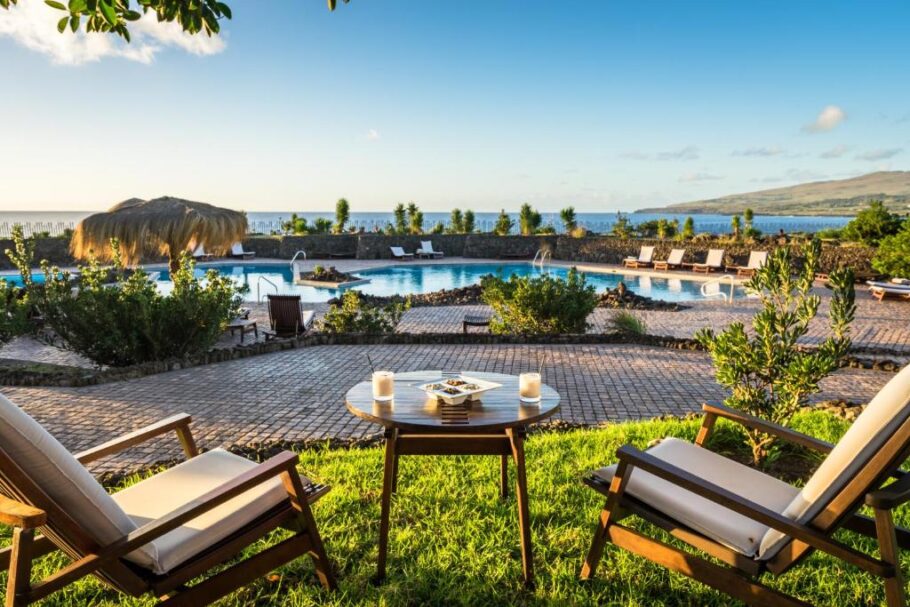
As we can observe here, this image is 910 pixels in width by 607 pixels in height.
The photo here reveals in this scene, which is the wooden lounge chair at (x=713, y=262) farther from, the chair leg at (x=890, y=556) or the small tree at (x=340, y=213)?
the chair leg at (x=890, y=556)

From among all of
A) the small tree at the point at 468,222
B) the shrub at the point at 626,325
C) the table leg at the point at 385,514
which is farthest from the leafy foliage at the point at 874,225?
the table leg at the point at 385,514

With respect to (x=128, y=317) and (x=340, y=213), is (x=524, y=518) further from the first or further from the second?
(x=340, y=213)

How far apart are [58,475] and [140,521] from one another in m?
0.50

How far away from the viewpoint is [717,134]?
35219 mm

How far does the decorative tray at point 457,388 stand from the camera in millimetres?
2357

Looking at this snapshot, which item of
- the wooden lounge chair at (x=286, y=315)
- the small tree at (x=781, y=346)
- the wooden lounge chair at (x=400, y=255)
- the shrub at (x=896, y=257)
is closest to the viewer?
the small tree at (x=781, y=346)

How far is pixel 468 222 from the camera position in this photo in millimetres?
25641

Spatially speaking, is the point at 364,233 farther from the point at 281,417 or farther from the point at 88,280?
the point at 281,417

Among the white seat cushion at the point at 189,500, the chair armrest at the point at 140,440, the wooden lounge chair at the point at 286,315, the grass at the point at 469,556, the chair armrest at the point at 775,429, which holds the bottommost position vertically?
the grass at the point at 469,556

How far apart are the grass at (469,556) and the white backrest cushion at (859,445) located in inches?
28.3

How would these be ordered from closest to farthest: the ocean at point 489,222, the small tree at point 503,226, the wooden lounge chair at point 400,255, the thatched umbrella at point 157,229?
the thatched umbrella at point 157,229 < the wooden lounge chair at point 400,255 < the small tree at point 503,226 < the ocean at point 489,222

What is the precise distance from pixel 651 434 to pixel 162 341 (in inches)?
212

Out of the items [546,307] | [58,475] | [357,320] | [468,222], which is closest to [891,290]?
[546,307]

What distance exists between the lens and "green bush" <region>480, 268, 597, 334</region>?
786cm
